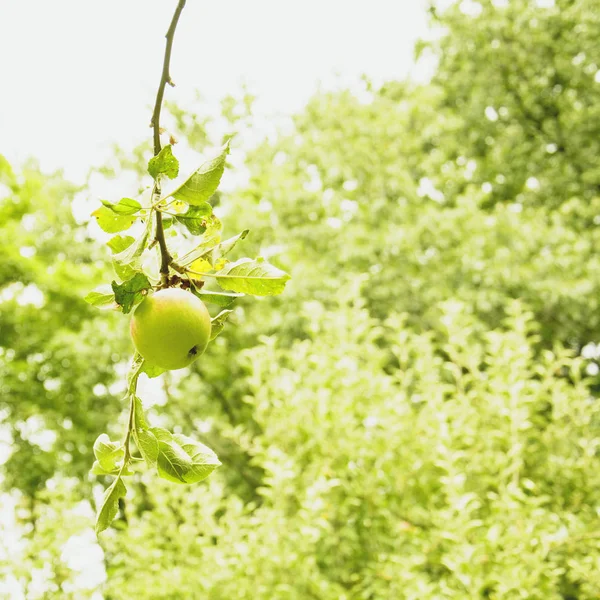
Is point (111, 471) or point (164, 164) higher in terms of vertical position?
point (164, 164)

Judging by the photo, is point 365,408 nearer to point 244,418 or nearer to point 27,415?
point 244,418

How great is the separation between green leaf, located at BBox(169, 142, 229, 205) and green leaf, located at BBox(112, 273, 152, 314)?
10 cm

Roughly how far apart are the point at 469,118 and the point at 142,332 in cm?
1002

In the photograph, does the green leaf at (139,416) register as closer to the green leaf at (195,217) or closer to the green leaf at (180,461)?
the green leaf at (180,461)

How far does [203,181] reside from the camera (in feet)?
2.45

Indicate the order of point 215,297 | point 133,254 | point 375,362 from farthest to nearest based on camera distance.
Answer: point 375,362, point 215,297, point 133,254

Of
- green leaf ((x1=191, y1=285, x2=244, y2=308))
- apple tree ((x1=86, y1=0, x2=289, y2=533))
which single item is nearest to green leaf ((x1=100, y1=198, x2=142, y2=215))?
apple tree ((x1=86, y1=0, x2=289, y2=533))

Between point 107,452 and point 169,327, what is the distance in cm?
21

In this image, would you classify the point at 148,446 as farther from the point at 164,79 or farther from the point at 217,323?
the point at 164,79

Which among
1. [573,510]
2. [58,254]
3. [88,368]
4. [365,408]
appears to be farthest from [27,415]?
[573,510]

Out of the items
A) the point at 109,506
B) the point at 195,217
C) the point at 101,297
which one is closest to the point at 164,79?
the point at 195,217

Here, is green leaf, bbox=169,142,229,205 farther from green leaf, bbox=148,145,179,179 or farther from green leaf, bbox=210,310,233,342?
green leaf, bbox=210,310,233,342

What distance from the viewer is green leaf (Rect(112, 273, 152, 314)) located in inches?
29.8

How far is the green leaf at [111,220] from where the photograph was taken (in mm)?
801
